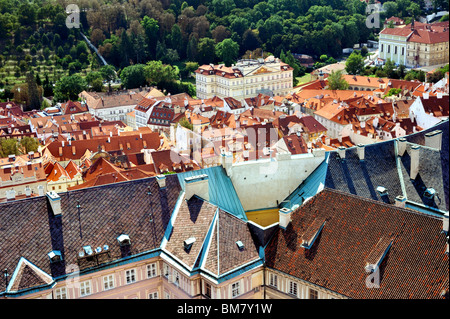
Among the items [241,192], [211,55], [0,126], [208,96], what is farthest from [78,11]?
[241,192]

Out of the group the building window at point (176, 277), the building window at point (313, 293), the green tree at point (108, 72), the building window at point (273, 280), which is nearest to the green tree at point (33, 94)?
the green tree at point (108, 72)

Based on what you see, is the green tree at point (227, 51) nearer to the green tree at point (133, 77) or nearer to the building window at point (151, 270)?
the green tree at point (133, 77)

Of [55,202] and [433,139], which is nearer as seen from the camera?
[55,202]

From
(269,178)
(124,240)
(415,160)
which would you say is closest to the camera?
(124,240)

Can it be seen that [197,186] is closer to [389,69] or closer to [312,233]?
[312,233]

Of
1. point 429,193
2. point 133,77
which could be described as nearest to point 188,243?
point 429,193

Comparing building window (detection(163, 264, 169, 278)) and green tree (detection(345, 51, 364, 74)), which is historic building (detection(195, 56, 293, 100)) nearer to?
green tree (detection(345, 51, 364, 74))

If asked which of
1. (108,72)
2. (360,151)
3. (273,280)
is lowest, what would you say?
(108,72)

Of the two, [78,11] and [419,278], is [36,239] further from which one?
[78,11]
